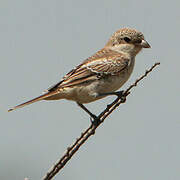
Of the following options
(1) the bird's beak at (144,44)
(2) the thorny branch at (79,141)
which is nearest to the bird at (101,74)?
(1) the bird's beak at (144,44)

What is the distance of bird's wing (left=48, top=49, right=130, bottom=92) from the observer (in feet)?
20.4

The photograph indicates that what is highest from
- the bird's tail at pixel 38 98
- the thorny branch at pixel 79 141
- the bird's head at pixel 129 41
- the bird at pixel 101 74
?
the bird's head at pixel 129 41

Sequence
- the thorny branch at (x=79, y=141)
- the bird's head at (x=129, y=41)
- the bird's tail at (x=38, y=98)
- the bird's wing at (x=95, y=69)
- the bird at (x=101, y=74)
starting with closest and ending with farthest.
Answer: the thorny branch at (x=79, y=141)
the bird's tail at (x=38, y=98)
the bird at (x=101, y=74)
the bird's wing at (x=95, y=69)
the bird's head at (x=129, y=41)

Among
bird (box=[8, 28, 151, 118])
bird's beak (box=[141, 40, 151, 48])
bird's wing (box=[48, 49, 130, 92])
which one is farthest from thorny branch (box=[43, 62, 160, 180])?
bird's beak (box=[141, 40, 151, 48])

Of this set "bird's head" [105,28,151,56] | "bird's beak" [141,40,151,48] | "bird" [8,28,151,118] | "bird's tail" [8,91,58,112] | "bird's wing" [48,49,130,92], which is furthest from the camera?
"bird's head" [105,28,151,56]

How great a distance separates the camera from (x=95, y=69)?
6422mm

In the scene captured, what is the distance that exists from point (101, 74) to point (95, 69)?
14 cm

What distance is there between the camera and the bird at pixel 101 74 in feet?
20.0

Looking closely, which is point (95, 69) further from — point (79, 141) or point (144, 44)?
point (79, 141)

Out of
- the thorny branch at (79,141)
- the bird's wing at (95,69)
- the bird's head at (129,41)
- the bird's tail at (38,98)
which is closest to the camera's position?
the thorny branch at (79,141)

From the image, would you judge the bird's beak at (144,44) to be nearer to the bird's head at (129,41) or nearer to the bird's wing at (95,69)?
the bird's head at (129,41)

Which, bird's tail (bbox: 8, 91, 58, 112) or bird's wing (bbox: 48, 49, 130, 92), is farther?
bird's wing (bbox: 48, 49, 130, 92)

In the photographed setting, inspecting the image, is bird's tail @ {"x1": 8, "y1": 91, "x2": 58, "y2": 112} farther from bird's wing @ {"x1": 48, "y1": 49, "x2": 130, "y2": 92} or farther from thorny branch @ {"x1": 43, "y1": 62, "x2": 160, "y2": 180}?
thorny branch @ {"x1": 43, "y1": 62, "x2": 160, "y2": 180}

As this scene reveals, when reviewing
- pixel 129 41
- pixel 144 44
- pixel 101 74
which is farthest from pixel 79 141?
pixel 129 41
